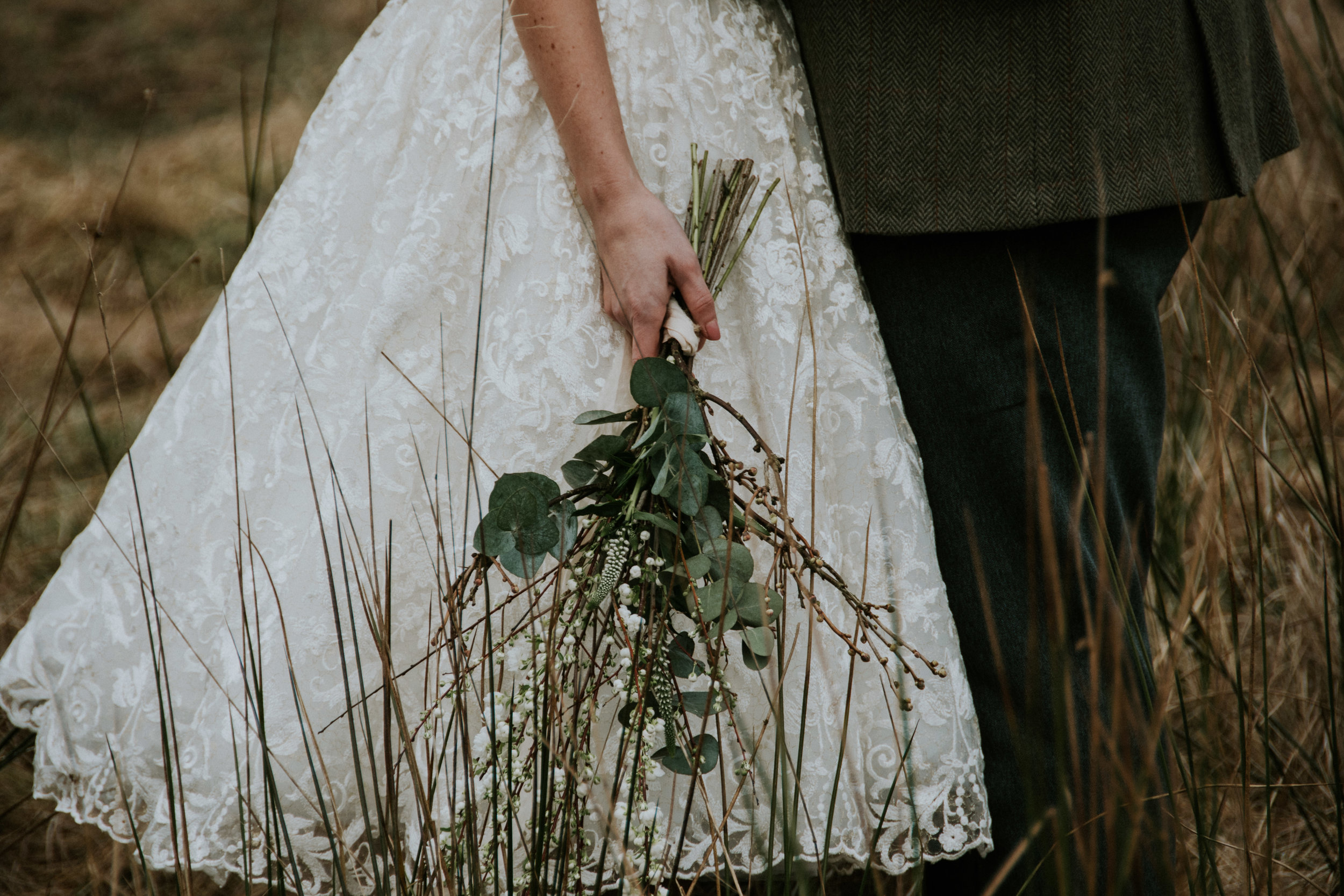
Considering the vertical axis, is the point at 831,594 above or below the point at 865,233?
below

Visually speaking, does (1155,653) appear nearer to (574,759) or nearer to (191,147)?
(574,759)

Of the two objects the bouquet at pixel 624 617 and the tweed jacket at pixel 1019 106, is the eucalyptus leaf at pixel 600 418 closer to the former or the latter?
the bouquet at pixel 624 617

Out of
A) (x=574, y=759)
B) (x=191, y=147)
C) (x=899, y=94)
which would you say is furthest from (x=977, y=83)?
(x=191, y=147)

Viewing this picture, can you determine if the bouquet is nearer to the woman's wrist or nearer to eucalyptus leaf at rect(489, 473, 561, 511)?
eucalyptus leaf at rect(489, 473, 561, 511)

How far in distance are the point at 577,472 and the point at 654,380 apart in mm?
116

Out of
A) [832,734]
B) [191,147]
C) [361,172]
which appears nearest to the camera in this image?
[832,734]

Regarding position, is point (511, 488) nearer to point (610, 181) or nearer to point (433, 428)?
point (433, 428)

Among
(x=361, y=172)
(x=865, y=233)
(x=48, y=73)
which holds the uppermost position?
(x=48, y=73)

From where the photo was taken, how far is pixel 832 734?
94 centimetres

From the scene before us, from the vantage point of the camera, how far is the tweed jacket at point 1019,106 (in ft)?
3.11

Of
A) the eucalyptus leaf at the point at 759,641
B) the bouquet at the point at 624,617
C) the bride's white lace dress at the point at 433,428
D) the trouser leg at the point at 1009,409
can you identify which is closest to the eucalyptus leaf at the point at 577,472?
the bouquet at the point at 624,617

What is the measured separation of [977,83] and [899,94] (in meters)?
0.08

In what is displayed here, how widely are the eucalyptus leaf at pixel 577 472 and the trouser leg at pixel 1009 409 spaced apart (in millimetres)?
407

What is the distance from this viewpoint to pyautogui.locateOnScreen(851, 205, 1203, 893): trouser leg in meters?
0.99
